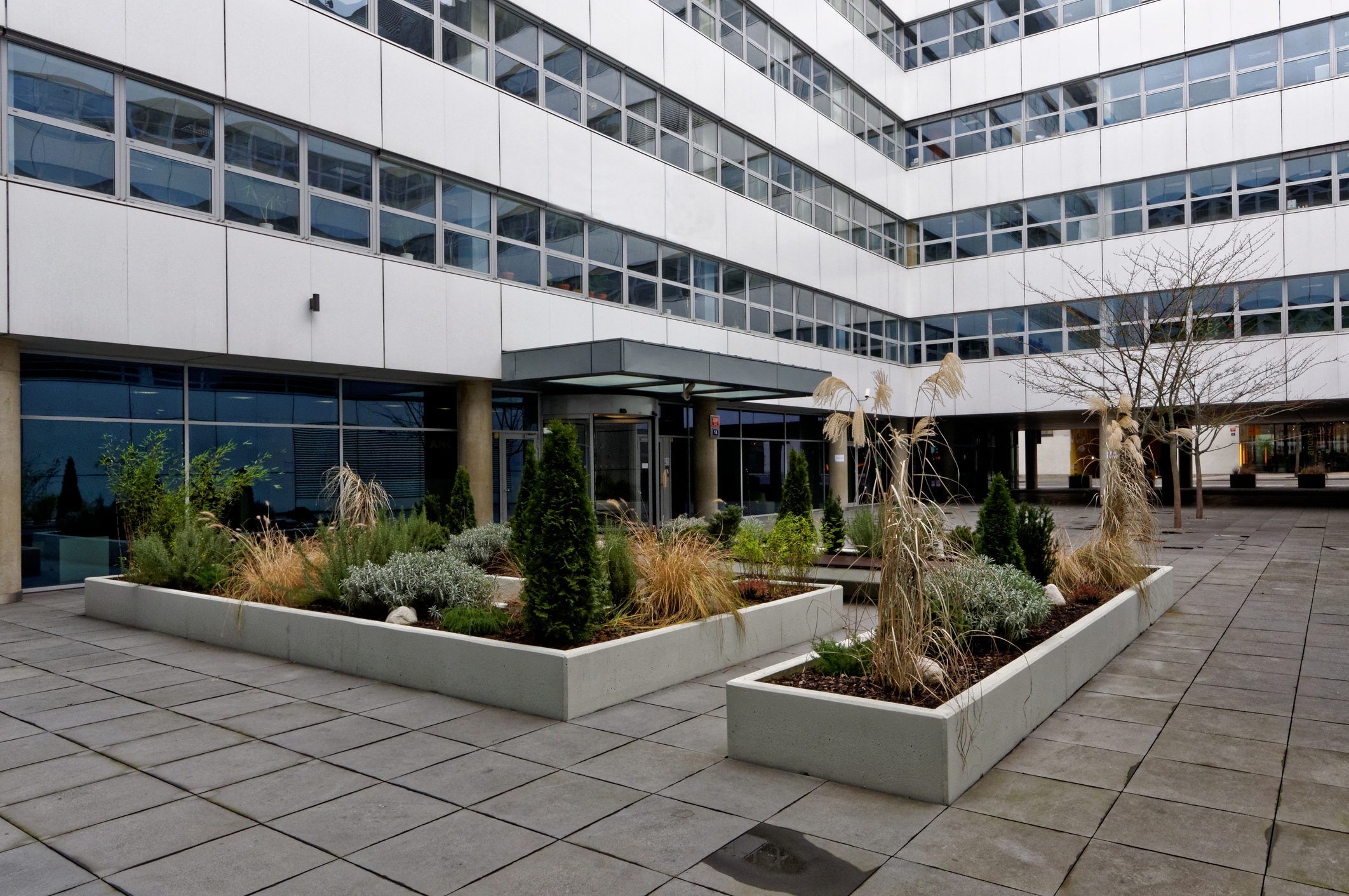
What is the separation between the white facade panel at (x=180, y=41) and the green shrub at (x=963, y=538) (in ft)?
39.2

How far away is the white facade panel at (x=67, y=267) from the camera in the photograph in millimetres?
11047

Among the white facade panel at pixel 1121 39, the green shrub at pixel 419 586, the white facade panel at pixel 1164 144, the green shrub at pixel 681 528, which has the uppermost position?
the white facade panel at pixel 1121 39

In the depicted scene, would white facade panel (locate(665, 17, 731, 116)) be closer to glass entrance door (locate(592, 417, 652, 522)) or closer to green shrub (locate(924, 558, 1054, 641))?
glass entrance door (locate(592, 417, 652, 522))

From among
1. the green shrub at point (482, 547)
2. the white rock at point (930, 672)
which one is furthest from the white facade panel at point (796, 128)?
the white rock at point (930, 672)

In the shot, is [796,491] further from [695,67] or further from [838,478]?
[838,478]

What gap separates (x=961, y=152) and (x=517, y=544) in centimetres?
2659

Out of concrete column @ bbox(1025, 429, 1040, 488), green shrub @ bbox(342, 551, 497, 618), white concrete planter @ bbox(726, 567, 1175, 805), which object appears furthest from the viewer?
concrete column @ bbox(1025, 429, 1040, 488)

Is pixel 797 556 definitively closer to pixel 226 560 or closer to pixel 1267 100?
pixel 226 560

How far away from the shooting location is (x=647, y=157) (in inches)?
807

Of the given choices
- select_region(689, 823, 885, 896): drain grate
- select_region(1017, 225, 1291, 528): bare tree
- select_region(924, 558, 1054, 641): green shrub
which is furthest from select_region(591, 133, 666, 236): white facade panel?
select_region(689, 823, 885, 896): drain grate

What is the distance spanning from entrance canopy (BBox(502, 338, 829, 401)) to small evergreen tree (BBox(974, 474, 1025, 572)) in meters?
7.88

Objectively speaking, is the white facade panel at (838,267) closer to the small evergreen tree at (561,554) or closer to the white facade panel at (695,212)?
the white facade panel at (695,212)

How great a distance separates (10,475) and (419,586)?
7075 millimetres

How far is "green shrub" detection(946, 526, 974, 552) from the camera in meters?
7.07
